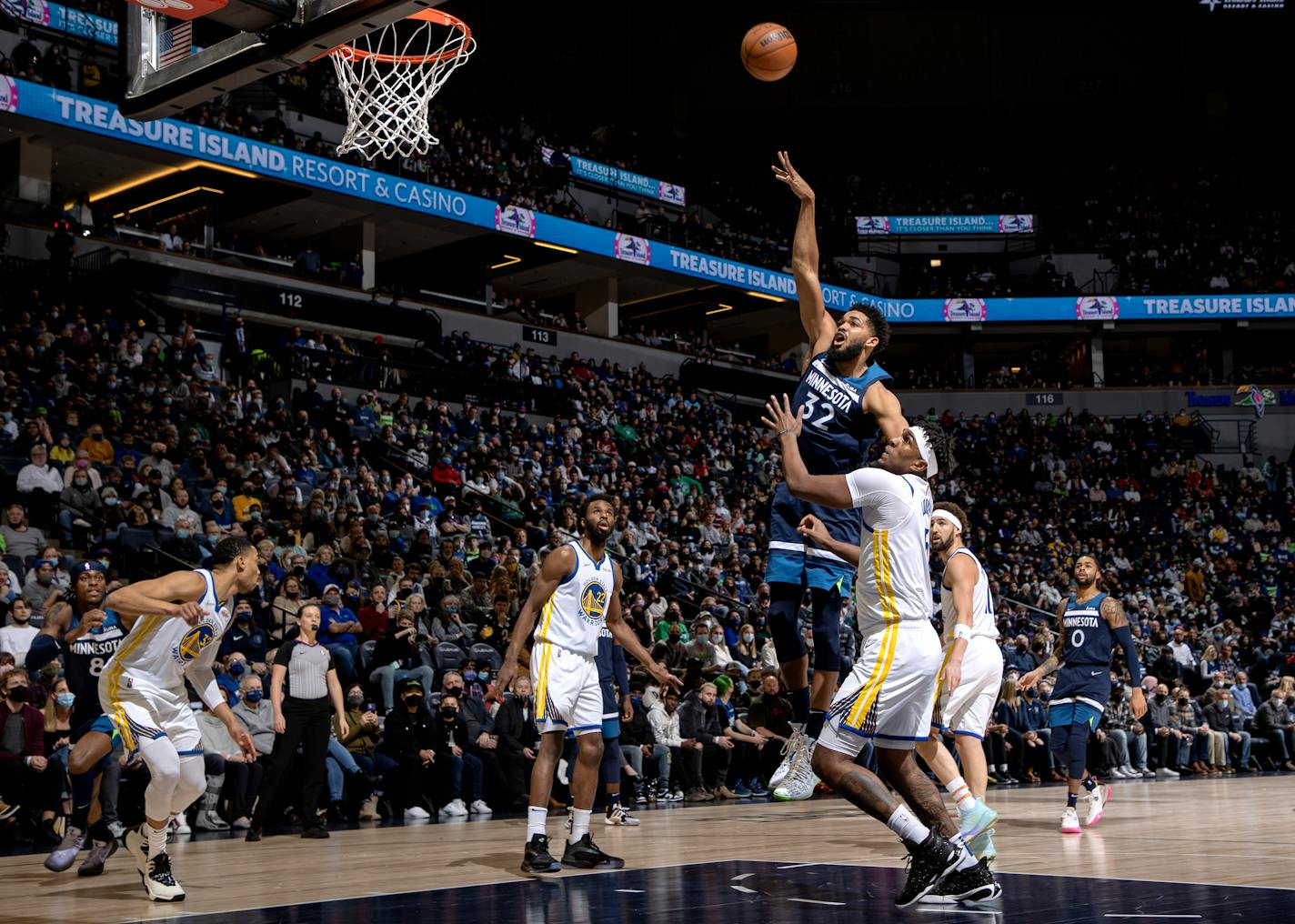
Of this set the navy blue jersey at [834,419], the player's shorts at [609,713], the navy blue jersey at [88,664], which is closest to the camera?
the navy blue jersey at [834,419]

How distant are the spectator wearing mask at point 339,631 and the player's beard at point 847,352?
714 cm

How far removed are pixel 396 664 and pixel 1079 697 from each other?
6.54 m

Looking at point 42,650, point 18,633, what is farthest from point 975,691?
point 18,633

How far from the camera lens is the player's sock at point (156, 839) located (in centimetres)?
670

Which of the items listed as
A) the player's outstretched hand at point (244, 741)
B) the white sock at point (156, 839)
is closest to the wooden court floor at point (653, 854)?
the white sock at point (156, 839)

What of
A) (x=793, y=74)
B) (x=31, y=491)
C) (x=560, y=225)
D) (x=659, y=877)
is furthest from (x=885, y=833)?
(x=793, y=74)

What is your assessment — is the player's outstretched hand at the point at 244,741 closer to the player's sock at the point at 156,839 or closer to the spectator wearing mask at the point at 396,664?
the player's sock at the point at 156,839

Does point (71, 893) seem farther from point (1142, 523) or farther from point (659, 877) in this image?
point (1142, 523)

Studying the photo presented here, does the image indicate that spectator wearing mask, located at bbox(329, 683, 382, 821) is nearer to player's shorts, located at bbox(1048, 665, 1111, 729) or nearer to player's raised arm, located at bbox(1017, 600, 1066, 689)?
player's raised arm, located at bbox(1017, 600, 1066, 689)

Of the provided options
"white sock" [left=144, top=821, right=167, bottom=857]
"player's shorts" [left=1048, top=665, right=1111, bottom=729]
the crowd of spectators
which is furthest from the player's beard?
"player's shorts" [left=1048, top=665, right=1111, bottom=729]

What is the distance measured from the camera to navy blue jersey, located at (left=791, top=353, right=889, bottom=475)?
7109 mm

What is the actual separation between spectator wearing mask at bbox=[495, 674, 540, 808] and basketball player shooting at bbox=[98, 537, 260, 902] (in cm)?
555

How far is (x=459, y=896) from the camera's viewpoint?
6223mm

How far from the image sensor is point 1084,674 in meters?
10.3
